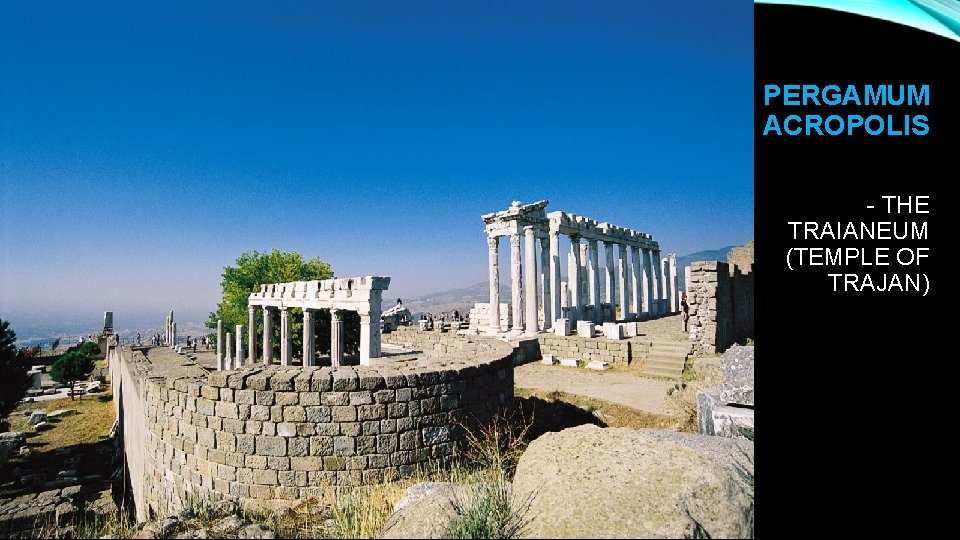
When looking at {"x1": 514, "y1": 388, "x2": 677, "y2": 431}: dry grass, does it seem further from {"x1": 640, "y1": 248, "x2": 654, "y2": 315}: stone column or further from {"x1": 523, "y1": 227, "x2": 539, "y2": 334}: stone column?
{"x1": 640, "y1": 248, "x2": 654, "y2": 315}: stone column

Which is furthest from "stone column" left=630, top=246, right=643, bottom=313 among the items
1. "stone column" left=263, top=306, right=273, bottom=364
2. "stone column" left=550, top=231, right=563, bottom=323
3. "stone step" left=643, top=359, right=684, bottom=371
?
"stone column" left=263, top=306, right=273, bottom=364

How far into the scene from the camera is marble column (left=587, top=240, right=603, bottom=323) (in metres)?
26.6

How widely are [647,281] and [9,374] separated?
3201cm

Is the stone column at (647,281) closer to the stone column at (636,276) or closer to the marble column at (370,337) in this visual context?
the stone column at (636,276)

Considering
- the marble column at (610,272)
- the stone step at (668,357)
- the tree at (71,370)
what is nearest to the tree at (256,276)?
the tree at (71,370)

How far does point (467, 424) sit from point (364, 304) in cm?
875

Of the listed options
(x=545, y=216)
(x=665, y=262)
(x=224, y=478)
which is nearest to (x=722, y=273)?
(x=545, y=216)

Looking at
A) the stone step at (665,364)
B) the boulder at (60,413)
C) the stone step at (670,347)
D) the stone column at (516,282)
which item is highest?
the stone column at (516,282)

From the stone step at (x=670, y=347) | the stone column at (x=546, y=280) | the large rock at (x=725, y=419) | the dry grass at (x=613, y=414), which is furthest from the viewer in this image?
the stone column at (x=546, y=280)

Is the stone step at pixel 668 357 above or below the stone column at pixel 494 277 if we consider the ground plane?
below

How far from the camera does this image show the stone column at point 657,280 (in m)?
33.0

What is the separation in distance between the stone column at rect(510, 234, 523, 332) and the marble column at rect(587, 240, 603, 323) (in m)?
6.22

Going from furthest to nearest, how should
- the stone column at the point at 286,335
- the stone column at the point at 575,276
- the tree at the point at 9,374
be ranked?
the stone column at the point at 575,276
the stone column at the point at 286,335
the tree at the point at 9,374
